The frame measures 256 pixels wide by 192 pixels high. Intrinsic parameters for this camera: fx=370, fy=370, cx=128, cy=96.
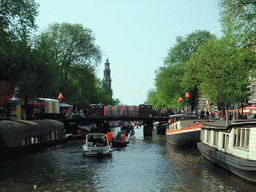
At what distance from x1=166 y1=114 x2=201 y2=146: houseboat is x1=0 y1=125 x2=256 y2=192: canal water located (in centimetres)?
563

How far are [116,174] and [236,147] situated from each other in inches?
316

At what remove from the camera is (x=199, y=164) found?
2892cm

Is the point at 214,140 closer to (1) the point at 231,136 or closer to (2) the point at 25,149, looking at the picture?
(1) the point at 231,136

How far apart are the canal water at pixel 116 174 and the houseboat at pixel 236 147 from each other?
30.7 inches

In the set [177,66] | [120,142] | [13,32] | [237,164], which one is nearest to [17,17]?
[13,32]

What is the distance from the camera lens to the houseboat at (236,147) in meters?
19.5

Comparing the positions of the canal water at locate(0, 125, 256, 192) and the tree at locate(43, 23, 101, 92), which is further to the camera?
the tree at locate(43, 23, 101, 92)

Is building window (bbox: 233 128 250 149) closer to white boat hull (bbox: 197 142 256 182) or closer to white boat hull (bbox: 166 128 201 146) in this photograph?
white boat hull (bbox: 197 142 256 182)

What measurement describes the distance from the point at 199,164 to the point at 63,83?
4501 cm

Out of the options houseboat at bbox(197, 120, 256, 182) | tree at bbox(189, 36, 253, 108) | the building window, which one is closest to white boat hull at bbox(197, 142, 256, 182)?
houseboat at bbox(197, 120, 256, 182)

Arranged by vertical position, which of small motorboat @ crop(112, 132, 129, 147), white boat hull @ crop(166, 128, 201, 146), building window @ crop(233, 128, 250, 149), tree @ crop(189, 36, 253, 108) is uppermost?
tree @ crop(189, 36, 253, 108)

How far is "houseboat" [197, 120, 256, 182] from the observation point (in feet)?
63.9

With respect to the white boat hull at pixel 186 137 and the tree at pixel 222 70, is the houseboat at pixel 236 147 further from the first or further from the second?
the tree at pixel 222 70

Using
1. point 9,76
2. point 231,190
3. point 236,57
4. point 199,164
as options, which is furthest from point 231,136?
point 9,76
